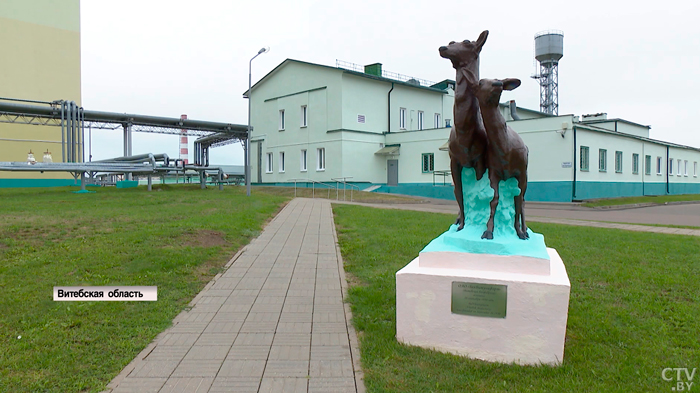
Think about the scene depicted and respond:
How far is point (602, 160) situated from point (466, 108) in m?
25.0

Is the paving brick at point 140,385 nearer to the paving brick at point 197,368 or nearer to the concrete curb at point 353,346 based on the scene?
the paving brick at point 197,368

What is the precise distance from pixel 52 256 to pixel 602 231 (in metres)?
12.3

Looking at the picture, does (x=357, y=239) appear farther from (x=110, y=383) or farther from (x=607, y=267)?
(x=110, y=383)

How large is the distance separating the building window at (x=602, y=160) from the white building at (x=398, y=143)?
6 centimetres

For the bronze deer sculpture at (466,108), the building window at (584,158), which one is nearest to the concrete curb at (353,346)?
the bronze deer sculpture at (466,108)

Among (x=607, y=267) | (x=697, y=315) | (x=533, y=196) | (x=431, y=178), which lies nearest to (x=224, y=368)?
(x=697, y=315)

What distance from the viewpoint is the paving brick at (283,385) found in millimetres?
3580

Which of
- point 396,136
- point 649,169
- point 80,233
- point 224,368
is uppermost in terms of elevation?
point 396,136

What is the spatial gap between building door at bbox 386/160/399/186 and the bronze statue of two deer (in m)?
25.9

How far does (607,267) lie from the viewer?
7.33 meters

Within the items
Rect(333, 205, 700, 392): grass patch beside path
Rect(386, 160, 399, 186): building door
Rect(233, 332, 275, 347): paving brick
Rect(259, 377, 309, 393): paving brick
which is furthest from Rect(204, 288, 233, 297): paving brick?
Rect(386, 160, 399, 186): building door

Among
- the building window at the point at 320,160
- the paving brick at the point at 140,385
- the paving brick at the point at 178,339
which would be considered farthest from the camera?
the building window at the point at 320,160

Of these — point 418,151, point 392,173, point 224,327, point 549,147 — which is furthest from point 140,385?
point 392,173

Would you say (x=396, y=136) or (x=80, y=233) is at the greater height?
(x=396, y=136)
